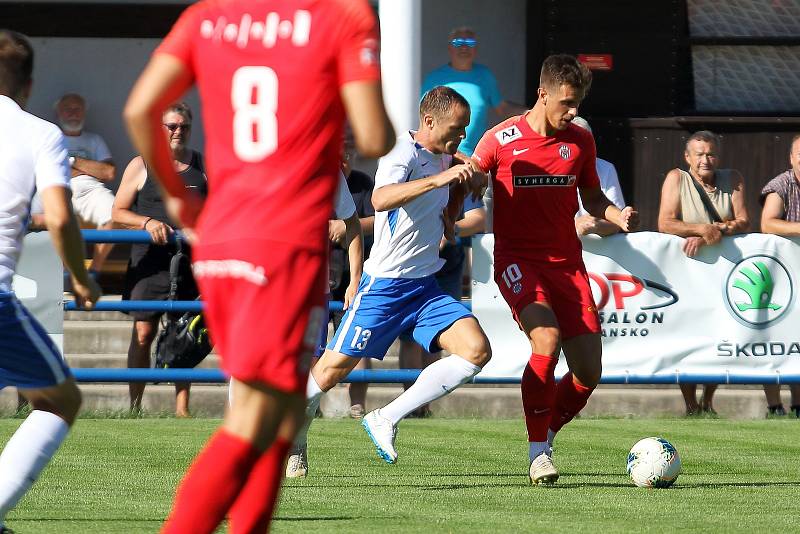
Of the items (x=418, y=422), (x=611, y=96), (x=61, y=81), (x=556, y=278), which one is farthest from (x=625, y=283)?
(x=61, y=81)

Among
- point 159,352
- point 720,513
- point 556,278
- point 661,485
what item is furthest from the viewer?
point 159,352

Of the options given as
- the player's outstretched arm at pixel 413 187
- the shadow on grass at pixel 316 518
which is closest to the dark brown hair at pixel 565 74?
the player's outstretched arm at pixel 413 187

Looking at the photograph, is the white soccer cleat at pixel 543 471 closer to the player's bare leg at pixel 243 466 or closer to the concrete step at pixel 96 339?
the player's bare leg at pixel 243 466

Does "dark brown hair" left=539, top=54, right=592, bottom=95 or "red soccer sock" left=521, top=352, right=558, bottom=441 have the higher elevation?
"dark brown hair" left=539, top=54, right=592, bottom=95

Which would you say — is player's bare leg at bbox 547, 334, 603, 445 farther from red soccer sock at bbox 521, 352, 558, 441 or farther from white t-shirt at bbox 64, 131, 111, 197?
white t-shirt at bbox 64, 131, 111, 197

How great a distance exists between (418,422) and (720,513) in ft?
15.8

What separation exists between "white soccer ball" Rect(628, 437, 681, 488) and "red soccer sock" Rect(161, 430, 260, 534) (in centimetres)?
399

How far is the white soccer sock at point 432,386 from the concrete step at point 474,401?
375cm

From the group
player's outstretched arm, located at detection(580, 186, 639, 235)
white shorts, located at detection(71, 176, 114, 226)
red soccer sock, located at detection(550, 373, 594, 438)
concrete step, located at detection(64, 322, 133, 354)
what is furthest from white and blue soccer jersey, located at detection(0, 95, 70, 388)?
concrete step, located at detection(64, 322, 133, 354)

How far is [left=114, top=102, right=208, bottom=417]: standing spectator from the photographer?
11008 mm

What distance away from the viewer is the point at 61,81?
15.7m

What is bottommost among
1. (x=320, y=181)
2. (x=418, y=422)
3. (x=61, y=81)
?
(x=418, y=422)

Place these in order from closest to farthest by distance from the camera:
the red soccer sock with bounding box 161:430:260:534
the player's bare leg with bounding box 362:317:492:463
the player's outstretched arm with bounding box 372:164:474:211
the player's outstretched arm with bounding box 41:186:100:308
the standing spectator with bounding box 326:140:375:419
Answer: the red soccer sock with bounding box 161:430:260:534, the player's outstretched arm with bounding box 41:186:100:308, the player's outstretched arm with bounding box 372:164:474:211, the player's bare leg with bounding box 362:317:492:463, the standing spectator with bounding box 326:140:375:419

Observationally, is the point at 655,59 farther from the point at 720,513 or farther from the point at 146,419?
the point at 720,513
